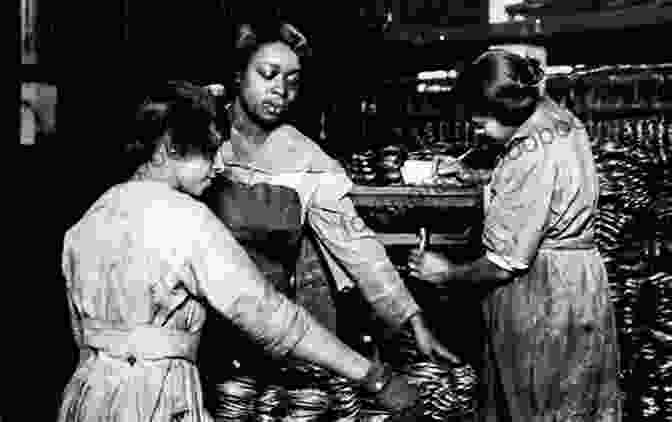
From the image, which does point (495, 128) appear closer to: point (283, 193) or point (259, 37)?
point (283, 193)

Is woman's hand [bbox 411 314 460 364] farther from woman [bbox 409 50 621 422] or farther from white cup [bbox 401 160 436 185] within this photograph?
white cup [bbox 401 160 436 185]

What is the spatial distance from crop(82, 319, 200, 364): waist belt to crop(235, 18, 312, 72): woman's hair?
1514mm

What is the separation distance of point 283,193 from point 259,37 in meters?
0.68

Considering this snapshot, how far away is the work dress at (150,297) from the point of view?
228cm

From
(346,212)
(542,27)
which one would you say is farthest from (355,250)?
(542,27)

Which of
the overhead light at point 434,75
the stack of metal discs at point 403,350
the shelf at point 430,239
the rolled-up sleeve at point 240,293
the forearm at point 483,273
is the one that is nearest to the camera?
the rolled-up sleeve at point 240,293

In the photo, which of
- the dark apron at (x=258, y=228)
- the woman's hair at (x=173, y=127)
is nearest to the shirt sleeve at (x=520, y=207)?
the dark apron at (x=258, y=228)

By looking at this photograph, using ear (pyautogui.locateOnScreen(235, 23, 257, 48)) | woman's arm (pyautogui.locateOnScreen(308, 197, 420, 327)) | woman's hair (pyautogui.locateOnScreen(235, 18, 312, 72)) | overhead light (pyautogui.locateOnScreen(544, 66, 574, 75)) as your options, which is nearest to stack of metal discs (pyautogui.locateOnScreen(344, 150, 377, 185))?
woman's arm (pyautogui.locateOnScreen(308, 197, 420, 327))

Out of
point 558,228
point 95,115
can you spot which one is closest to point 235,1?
point 95,115

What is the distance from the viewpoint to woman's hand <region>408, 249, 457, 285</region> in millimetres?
3590

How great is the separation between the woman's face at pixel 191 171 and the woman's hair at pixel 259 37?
1.19 metres

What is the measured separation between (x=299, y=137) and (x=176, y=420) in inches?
64.0

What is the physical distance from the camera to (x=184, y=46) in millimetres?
4945

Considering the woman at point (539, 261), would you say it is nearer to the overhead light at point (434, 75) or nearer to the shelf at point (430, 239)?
the shelf at point (430, 239)
